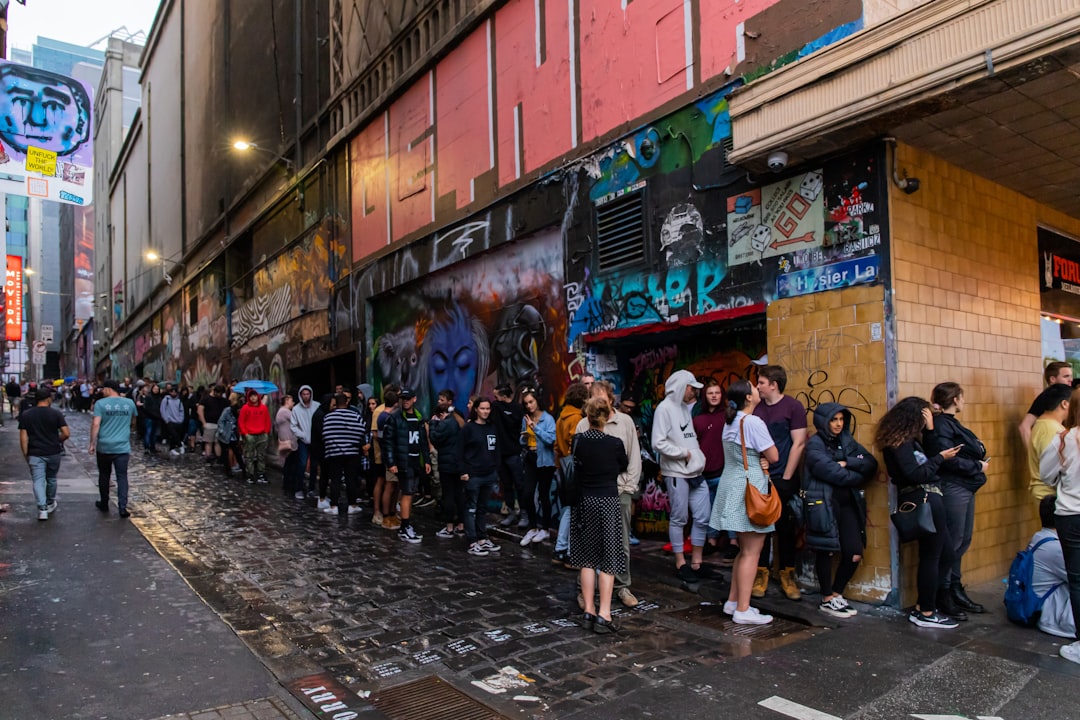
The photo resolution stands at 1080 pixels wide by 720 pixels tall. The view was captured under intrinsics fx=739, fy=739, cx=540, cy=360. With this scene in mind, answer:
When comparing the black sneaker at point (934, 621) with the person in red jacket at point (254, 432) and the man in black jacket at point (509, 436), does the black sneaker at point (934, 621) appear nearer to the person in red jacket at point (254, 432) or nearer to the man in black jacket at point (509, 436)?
the man in black jacket at point (509, 436)

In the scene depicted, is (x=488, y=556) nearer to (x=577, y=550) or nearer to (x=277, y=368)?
(x=577, y=550)

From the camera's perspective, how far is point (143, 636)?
5.11 metres

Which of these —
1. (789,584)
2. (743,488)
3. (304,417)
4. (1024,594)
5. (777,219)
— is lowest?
(789,584)

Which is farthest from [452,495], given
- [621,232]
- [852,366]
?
[852,366]

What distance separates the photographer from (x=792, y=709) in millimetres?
3969

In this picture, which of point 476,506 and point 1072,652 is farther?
point 476,506

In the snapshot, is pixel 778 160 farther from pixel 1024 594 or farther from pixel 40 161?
pixel 40 161

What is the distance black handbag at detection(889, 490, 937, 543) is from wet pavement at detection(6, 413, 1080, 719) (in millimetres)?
686

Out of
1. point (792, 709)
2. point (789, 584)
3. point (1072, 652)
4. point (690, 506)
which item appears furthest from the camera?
point (690, 506)

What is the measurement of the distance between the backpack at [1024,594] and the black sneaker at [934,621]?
43cm

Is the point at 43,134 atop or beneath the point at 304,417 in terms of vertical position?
atop

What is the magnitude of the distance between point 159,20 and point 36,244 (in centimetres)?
6526

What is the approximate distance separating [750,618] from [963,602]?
5.96 feet

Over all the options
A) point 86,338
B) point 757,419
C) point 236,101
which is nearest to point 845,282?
point 757,419
